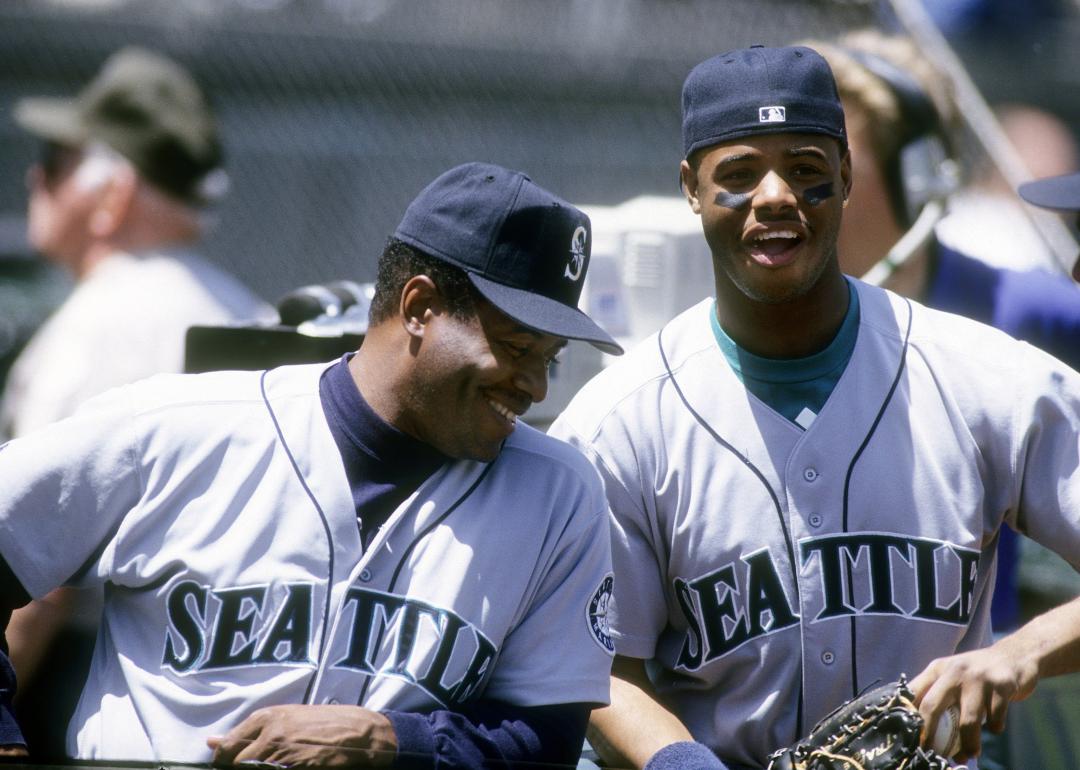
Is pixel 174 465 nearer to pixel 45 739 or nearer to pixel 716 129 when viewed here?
pixel 45 739

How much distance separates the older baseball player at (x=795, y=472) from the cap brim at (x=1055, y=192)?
1.79 ft

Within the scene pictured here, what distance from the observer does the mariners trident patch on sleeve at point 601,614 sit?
186 centimetres

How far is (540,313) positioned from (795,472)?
0.43m

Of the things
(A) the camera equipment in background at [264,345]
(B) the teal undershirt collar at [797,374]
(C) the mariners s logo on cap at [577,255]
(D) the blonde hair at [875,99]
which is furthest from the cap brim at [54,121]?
(B) the teal undershirt collar at [797,374]

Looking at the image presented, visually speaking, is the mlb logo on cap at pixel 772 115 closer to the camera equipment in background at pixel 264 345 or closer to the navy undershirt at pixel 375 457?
the navy undershirt at pixel 375 457

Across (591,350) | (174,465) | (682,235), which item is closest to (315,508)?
(174,465)

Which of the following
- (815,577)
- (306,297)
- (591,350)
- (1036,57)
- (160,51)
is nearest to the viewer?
(815,577)

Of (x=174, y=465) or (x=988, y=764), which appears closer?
(x=174, y=465)

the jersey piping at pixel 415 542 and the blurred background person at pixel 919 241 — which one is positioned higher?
the blurred background person at pixel 919 241

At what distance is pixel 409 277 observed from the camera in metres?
1.88

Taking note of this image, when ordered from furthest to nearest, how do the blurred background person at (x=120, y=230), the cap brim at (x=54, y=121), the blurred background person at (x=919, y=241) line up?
the cap brim at (x=54, y=121) → the blurred background person at (x=120, y=230) → the blurred background person at (x=919, y=241)

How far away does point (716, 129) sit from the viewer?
1.95 metres

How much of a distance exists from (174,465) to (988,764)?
5.15ft

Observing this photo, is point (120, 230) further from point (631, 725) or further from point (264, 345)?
point (631, 725)
